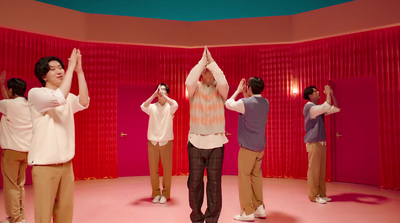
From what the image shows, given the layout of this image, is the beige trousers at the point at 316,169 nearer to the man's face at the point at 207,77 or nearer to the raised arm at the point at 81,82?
the man's face at the point at 207,77

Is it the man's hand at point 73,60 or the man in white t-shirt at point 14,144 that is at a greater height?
the man's hand at point 73,60

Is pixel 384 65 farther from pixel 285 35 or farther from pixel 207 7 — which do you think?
pixel 207 7

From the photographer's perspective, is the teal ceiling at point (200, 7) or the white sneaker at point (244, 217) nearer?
the white sneaker at point (244, 217)

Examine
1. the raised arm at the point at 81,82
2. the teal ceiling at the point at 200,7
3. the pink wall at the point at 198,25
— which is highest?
the teal ceiling at the point at 200,7

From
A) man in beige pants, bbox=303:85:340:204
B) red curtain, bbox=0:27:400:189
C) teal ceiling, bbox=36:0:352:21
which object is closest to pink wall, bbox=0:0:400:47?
red curtain, bbox=0:27:400:189

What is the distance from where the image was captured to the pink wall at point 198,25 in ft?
18.5

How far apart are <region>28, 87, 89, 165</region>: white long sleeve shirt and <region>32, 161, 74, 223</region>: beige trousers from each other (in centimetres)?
7

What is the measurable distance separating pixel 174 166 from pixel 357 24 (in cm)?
514

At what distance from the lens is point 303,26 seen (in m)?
6.63

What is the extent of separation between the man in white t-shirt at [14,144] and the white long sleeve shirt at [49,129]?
185 centimetres

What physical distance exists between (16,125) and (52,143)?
201 centimetres

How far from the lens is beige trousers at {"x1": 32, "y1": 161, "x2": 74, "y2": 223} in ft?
6.89

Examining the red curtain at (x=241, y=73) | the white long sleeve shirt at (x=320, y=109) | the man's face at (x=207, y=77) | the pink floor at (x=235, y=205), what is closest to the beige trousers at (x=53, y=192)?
the man's face at (x=207, y=77)

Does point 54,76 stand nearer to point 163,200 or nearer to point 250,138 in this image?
point 250,138
